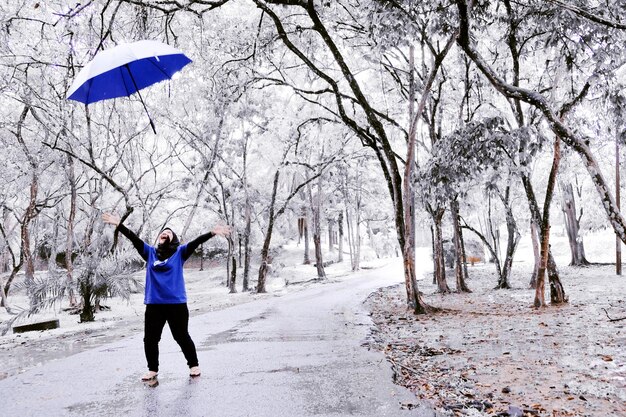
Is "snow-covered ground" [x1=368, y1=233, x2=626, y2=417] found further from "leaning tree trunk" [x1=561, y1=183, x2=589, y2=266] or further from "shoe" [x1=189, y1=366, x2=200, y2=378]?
"leaning tree trunk" [x1=561, y1=183, x2=589, y2=266]

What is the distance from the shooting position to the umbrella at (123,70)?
5.69 metres

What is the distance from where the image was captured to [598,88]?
9.85 m

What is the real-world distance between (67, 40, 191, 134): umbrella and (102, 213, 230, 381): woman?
5.67ft

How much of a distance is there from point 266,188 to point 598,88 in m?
A: 27.5

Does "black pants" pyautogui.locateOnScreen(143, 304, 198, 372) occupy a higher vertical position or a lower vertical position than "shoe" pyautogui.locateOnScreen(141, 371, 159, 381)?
higher

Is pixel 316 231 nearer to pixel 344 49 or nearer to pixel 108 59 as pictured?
pixel 344 49

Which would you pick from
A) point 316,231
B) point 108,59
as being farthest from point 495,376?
point 316,231

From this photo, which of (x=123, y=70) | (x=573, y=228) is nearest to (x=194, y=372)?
(x=123, y=70)

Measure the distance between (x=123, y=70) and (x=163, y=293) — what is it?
3.31 meters

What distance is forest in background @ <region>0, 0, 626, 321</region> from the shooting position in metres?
8.48

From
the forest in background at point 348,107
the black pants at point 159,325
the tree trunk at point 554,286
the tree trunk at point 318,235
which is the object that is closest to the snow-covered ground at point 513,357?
the tree trunk at point 554,286

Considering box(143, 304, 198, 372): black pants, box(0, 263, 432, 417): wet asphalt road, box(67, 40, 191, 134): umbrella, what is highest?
box(67, 40, 191, 134): umbrella

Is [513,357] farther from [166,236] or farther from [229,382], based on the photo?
[166,236]

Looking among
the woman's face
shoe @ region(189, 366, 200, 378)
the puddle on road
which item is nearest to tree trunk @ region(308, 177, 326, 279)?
the puddle on road
